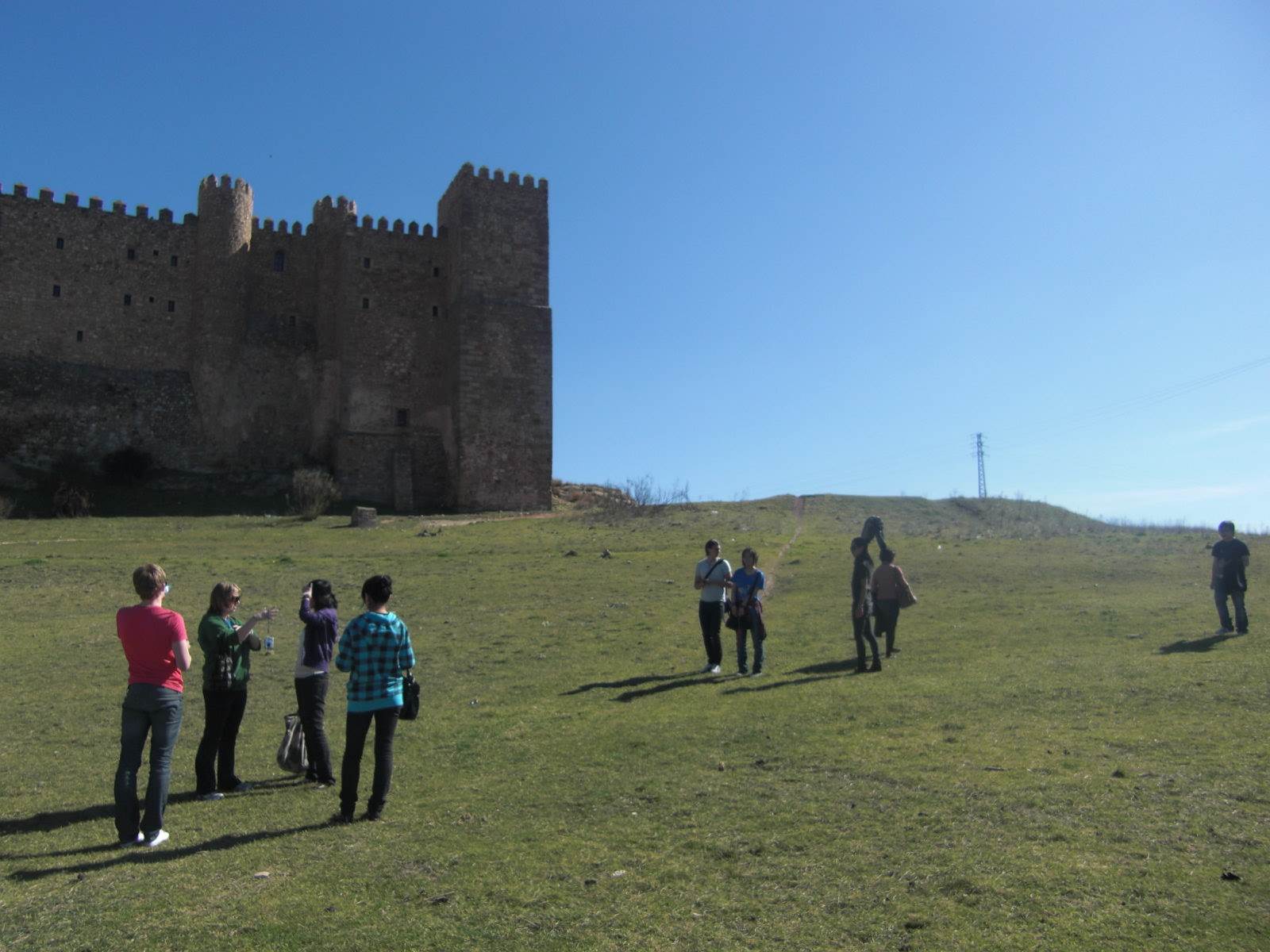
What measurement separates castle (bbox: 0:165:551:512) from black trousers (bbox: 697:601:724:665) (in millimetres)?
28646

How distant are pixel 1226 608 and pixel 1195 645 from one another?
3.75ft

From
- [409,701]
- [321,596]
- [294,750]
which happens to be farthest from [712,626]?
[409,701]

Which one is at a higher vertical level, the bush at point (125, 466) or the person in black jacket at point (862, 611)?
the bush at point (125, 466)

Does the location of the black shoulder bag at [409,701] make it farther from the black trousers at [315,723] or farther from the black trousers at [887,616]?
the black trousers at [887,616]

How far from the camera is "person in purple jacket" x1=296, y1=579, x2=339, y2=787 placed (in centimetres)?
793

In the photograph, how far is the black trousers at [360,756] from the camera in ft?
22.6

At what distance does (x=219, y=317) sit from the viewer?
134 feet

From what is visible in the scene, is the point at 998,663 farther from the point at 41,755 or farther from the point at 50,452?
the point at 50,452

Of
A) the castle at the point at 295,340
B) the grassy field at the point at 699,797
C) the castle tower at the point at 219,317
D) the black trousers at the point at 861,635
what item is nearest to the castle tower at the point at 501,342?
the castle at the point at 295,340

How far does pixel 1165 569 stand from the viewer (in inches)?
809

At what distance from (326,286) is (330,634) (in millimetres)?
37238

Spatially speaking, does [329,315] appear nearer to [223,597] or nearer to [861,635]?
[861,635]

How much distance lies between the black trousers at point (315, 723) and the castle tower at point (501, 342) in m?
32.0

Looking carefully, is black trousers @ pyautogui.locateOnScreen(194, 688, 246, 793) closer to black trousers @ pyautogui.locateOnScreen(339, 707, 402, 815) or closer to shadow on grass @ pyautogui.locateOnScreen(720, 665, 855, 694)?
black trousers @ pyautogui.locateOnScreen(339, 707, 402, 815)
